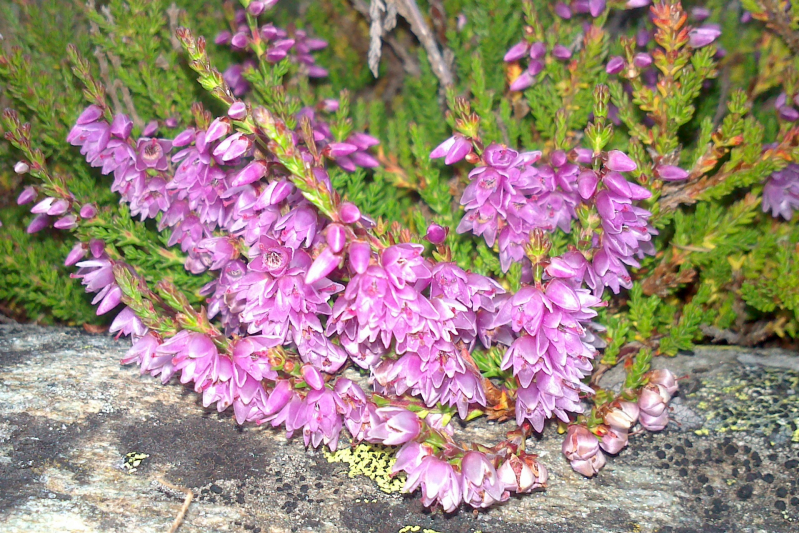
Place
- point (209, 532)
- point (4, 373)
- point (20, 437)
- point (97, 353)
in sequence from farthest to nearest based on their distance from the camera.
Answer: point (97, 353)
point (4, 373)
point (20, 437)
point (209, 532)

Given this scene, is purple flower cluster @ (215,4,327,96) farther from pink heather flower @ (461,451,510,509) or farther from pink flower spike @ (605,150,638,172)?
pink heather flower @ (461,451,510,509)

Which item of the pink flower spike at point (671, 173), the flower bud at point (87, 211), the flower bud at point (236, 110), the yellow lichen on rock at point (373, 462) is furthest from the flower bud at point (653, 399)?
the flower bud at point (87, 211)

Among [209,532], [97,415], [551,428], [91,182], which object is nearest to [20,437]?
[97,415]

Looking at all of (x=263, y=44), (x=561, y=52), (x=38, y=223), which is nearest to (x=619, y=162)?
(x=561, y=52)

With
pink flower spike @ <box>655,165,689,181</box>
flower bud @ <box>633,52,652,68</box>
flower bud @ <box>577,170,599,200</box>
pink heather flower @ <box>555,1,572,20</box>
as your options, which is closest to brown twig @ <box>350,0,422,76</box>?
pink heather flower @ <box>555,1,572,20</box>

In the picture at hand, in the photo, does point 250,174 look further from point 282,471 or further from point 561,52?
point 561,52

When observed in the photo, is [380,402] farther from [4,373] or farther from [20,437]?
[4,373]

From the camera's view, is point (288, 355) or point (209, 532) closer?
point (209, 532)

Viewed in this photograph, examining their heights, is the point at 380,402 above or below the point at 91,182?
below
